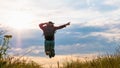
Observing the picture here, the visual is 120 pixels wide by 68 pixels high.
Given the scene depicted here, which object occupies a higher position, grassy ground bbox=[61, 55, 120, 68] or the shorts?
grassy ground bbox=[61, 55, 120, 68]

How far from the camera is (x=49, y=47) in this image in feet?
65.9

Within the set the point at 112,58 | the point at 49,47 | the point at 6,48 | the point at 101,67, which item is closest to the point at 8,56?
the point at 6,48

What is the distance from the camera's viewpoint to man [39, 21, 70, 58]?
20.3 metres

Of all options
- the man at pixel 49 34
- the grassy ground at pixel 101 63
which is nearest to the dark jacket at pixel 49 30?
the man at pixel 49 34

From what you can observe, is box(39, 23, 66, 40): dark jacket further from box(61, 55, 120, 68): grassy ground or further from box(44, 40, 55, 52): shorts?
box(61, 55, 120, 68): grassy ground

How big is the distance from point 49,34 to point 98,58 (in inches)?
314

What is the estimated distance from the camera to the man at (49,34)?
2031 centimetres

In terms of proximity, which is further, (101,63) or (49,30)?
(49,30)

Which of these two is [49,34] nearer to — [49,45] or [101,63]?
[49,45]

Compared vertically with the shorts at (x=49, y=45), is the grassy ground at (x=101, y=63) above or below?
above

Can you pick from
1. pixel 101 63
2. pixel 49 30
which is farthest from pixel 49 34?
pixel 101 63

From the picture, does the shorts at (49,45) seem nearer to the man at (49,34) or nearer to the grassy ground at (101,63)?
the man at (49,34)

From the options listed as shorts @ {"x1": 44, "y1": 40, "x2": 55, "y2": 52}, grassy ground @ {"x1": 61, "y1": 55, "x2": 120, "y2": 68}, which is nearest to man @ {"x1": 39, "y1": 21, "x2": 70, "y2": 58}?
shorts @ {"x1": 44, "y1": 40, "x2": 55, "y2": 52}

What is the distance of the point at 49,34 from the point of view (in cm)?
2058
